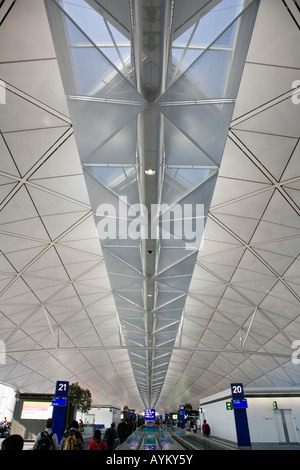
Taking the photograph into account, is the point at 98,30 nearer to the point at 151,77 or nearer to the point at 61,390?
the point at 151,77

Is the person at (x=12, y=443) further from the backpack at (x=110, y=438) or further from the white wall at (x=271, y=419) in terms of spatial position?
the white wall at (x=271, y=419)

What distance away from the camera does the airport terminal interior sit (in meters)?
8.70

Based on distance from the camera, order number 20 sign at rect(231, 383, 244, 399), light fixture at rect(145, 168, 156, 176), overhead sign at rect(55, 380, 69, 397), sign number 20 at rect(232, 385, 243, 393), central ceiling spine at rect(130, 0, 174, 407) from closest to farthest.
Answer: central ceiling spine at rect(130, 0, 174, 407), light fixture at rect(145, 168, 156, 176), overhead sign at rect(55, 380, 69, 397), number 20 sign at rect(231, 383, 244, 399), sign number 20 at rect(232, 385, 243, 393)

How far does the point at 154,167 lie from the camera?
12.4 meters

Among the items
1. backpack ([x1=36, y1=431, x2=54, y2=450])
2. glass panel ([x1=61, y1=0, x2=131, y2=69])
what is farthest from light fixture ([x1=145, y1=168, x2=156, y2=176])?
backpack ([x1=36, y1=431, x2=54, y2=450])

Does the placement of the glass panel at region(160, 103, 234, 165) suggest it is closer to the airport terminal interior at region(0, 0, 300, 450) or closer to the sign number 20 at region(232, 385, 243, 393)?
the airport terminal interior at region(0, 0, 300, 450)

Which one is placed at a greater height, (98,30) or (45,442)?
(98,30)

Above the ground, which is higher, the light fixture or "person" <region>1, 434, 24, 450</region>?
the light fixture

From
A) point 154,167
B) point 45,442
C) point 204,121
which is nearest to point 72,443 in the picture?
point 45,442

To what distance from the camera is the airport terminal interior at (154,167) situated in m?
8.70

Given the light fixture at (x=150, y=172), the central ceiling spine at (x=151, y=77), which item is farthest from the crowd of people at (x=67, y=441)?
the light fixture at (x=150, y=172)

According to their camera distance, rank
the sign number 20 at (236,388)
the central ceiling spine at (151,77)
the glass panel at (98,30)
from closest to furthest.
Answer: the central ceiling spine at (151,77), the glass panel at (98,30), the sign number 20 at (236,388)

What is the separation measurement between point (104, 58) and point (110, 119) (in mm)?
2166
